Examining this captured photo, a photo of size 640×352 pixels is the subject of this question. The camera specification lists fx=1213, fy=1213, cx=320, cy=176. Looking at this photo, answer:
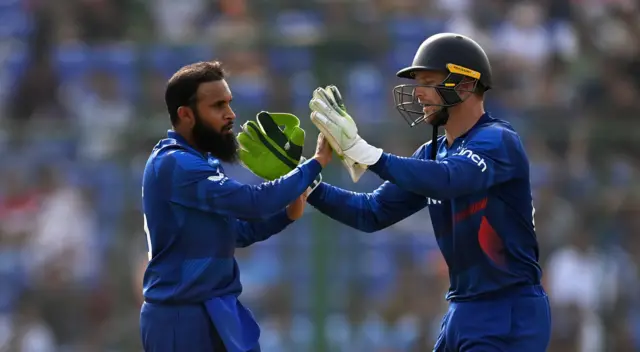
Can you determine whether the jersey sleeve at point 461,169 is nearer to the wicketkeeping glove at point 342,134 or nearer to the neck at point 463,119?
the wicketkeeping glove at point 342,134

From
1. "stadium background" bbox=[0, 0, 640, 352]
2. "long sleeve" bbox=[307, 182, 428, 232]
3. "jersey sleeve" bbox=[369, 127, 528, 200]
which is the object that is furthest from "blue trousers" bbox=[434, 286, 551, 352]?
"stadium background" bbox=[0, 0, 640, 352]

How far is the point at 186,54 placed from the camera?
10.3 metres

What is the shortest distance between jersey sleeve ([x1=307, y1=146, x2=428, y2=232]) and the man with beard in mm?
546

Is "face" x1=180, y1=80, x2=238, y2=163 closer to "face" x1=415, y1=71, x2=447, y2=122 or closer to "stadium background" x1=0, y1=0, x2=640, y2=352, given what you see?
"face" x1=415, y1=71, x2=447, y2=122

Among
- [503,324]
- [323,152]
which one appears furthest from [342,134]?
[503,324]

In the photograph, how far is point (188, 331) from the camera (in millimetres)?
5402

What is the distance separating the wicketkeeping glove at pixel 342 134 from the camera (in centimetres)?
539

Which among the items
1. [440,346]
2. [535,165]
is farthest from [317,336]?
[440,346]

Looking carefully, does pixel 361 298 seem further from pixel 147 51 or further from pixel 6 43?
pixel 6 43

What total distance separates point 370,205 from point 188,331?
3.89ft

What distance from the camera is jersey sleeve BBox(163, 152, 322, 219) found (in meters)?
5.37

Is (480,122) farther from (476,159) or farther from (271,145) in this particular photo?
(271,145)

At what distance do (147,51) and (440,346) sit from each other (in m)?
5.55

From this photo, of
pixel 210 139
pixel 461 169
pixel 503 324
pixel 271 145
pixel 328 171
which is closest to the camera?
pixel 461 169
